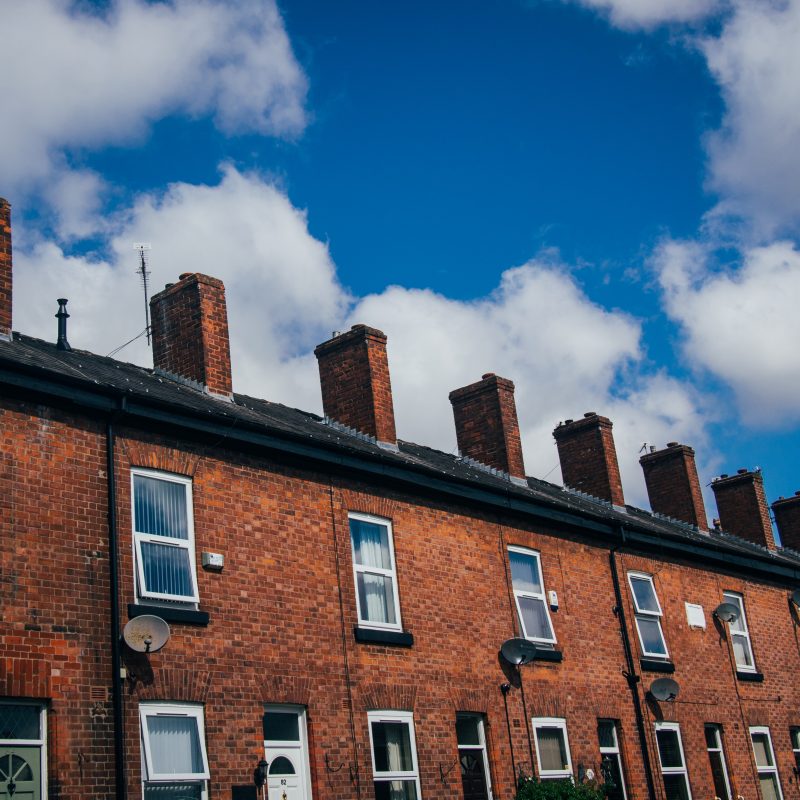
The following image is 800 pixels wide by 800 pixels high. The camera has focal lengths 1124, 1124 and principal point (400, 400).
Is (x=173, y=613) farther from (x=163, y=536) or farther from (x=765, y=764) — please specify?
(x=765, y=764)

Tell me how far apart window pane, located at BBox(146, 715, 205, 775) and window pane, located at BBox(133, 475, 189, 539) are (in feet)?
7.74

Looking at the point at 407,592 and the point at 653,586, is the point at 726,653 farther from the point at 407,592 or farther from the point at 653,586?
the point at 407,592

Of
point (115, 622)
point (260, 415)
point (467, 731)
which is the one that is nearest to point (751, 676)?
point (467, 731)

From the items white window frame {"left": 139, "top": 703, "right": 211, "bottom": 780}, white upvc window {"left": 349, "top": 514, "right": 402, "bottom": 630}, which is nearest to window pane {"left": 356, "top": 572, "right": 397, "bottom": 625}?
white upvc window {"left": 349, "top": 514, "right": 402, "bottom": 630}

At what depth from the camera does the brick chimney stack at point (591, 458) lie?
27.3 metres

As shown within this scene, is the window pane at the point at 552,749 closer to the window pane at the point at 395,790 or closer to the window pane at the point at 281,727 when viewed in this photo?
the window pane at the point at 395,790

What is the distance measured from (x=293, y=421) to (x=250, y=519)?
4.16 metres

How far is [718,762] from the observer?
23156 mm

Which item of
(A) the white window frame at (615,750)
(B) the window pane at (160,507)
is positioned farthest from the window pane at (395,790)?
(A) the white window frame at (615,750)

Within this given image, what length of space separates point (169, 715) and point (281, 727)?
2.01 metres

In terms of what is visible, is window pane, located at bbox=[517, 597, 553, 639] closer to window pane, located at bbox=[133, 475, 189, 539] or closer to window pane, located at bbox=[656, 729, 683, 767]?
window pane, located at bbox=[656, 729, 683, 767]

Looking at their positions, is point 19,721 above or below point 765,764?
above

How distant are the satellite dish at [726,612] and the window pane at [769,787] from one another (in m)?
3.36

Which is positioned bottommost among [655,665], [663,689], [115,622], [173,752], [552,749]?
[552,749]
